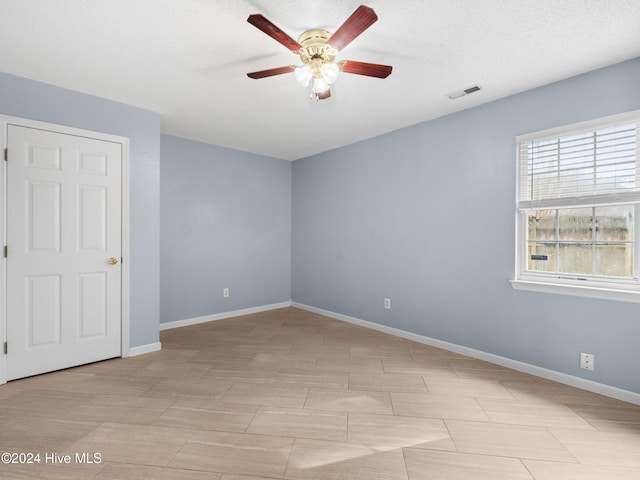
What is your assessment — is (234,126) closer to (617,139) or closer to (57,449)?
(57,449)

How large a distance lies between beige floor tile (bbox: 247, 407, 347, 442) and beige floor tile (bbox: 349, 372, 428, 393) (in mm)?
488

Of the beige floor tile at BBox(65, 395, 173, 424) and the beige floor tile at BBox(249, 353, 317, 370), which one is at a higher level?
the beige floor tile at BBox(65, 395, 173, 424)

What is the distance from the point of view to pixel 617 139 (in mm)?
2498

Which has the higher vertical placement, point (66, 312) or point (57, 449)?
point (66, 312)

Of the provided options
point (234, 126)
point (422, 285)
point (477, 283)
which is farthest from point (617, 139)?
point (234, 126)

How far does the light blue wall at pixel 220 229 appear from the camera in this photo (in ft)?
14.5

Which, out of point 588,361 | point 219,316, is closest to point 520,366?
point 588,361

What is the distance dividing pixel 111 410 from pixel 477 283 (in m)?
3.34

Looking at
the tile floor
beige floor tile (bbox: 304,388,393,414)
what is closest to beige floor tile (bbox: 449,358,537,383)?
the tile floor

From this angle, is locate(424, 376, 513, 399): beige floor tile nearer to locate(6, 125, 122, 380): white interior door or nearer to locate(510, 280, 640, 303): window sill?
locate(510, 280, 640, 303): window sill

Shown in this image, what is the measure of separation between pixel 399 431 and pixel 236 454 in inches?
39.7

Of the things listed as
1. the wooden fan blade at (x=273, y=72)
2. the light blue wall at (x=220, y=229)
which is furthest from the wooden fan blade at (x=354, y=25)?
the light blue wall at (x=220, y=229)

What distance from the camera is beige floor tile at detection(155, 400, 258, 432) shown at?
6.89ft

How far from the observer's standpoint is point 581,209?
2.71 metres
